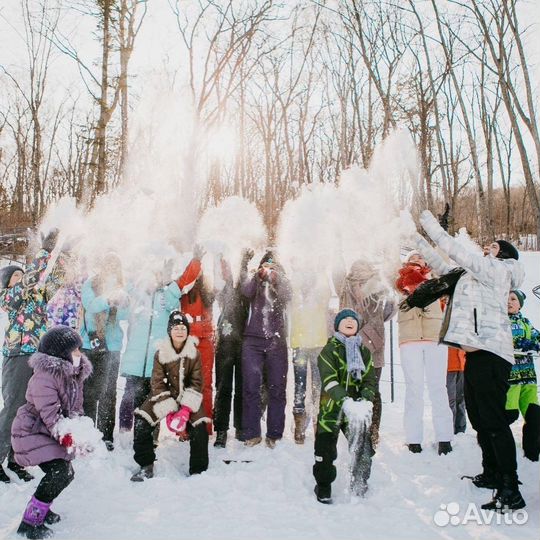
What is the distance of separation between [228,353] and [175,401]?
90 centimetres

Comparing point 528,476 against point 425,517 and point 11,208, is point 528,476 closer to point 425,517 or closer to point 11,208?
point 425,517

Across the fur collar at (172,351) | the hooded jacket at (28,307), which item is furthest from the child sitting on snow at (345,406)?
the hooded jacket at (28,307)

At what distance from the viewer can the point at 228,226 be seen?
7863 mm

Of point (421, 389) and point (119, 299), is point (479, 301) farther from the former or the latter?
point (119, 299)

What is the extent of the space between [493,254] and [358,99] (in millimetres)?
17723

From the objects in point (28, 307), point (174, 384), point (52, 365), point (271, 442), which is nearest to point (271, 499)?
point (271, 442)

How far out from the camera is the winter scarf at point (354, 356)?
4027mm

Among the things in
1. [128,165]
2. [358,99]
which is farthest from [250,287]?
[358,99]

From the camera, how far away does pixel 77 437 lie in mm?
3258

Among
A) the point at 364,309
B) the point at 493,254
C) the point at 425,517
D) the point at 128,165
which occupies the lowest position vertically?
the point at 425,517

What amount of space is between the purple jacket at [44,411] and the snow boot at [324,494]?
72.6 inches

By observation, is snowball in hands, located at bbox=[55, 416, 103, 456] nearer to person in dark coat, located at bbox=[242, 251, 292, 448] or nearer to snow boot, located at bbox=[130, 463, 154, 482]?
snow boot, located at bbox=[130, 463, 154, 482]

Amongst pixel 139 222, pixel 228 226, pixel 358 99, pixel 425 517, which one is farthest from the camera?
pixel 358 99

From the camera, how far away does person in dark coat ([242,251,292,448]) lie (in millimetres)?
4848
